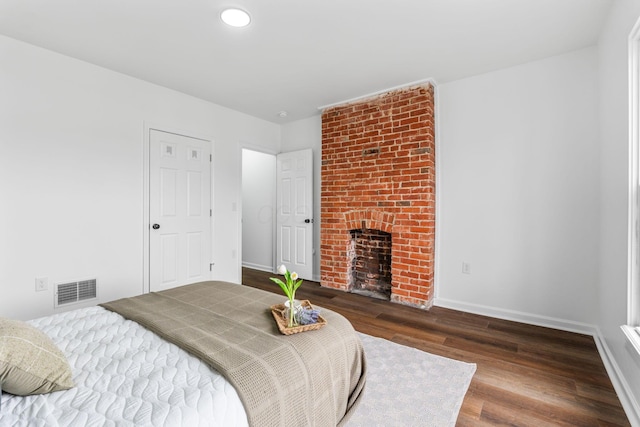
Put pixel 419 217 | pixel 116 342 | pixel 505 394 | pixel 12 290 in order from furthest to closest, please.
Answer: pixel 419 217 < pixel 12 290 < pixel 505 394 < pixel 116 342

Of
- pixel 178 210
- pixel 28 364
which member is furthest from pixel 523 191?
pixel 178 210

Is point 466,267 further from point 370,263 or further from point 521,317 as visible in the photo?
point 370,263

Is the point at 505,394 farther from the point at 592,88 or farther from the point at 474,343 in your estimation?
the point at 592,88

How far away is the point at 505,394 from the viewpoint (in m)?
1.77

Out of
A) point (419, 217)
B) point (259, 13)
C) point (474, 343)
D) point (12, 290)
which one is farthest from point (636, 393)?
point (12, 290)

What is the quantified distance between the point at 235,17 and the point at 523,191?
2997mm

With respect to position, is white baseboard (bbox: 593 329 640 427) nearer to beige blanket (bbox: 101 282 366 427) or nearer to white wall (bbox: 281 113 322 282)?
beige blanket (bbox: 101 282 366 427)

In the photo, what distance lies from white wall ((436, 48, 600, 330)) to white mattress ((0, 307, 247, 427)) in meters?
2.97

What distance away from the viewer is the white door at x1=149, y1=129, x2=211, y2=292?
3320 millimetres

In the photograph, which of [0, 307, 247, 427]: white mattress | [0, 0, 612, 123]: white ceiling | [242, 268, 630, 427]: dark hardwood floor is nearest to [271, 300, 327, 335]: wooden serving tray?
[0, 307, 247, 427]: white mattress

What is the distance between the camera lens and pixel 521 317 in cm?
289

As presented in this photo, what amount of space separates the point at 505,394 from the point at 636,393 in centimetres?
60

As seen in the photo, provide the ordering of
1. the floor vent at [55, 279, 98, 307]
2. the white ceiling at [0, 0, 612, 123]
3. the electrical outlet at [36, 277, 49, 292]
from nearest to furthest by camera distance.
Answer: the white ceiling at [0, 0, 612, 123]
the electrical outlet at [36, 277, 49, 292]
the floor vent at [55, 279, 98, 307]

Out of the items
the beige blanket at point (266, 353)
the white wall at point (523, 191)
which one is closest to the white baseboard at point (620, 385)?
the white wall at point (523, 191)
